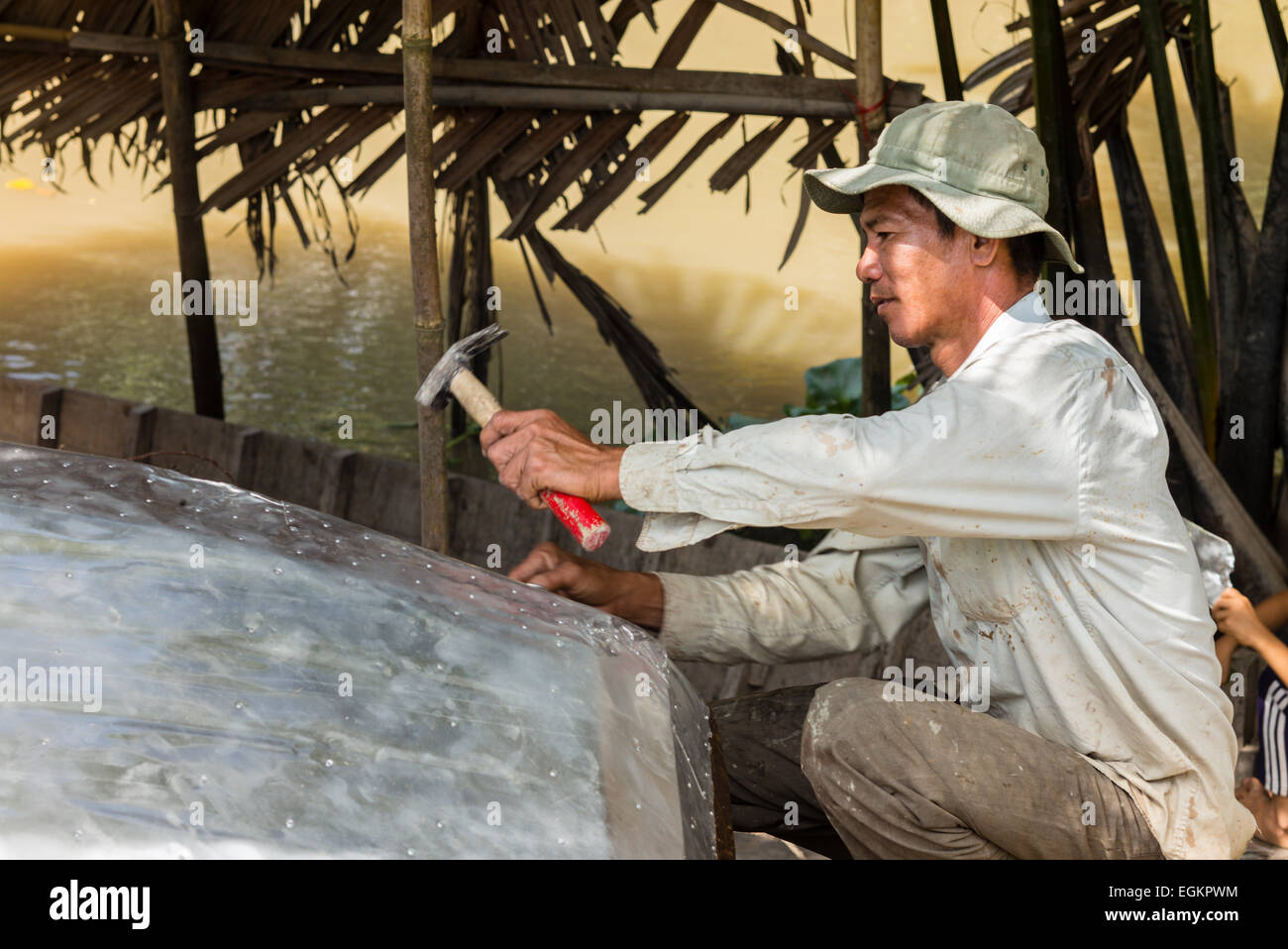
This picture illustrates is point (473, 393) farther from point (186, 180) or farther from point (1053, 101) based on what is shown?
point (186, 180)

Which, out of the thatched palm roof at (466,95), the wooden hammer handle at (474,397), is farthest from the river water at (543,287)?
the wooden hammer handle at (474,397)

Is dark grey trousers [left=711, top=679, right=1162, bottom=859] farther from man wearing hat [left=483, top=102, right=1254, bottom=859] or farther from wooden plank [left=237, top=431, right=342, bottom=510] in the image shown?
wooden plank [left=237, top=431, right=342, bottom=510]

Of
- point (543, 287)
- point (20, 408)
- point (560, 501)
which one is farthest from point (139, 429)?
point (543, 287)

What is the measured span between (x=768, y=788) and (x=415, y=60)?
1254 mm

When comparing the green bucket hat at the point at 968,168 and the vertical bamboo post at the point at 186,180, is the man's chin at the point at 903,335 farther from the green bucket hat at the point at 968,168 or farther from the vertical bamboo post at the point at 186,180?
the vertical bamboo post at the point at 186,180

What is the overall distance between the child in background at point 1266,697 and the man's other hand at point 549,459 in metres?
1.30

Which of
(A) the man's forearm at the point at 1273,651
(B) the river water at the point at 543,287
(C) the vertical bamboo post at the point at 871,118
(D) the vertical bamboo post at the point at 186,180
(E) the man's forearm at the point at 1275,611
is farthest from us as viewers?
(B) the river water at the point at 543,287

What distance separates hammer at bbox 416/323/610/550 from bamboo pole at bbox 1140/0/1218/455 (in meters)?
1.86

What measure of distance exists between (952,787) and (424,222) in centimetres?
120

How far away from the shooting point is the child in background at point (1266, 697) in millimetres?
2311

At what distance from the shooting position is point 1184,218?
2969mm

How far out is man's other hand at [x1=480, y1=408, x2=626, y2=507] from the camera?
156cm

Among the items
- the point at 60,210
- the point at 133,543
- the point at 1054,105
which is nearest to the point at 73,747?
the point at 133,543

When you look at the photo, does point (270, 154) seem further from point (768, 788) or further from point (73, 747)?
point (73, 747)
